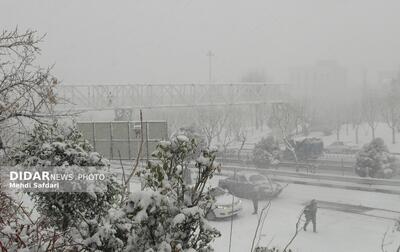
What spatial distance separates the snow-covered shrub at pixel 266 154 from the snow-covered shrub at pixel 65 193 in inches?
617

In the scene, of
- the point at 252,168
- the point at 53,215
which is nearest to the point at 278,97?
the point at 252,168

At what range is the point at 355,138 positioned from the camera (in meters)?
30.5

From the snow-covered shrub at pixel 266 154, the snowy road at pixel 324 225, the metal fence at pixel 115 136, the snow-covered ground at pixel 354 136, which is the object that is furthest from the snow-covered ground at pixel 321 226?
the snow-covered ground at pixel 354 136

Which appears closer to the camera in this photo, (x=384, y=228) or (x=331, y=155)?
(x=384, y=228)

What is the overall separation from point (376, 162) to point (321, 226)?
272 inches

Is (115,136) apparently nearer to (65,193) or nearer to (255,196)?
(65,193)

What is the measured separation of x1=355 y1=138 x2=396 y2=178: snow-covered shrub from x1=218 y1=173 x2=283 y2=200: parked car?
4.48m

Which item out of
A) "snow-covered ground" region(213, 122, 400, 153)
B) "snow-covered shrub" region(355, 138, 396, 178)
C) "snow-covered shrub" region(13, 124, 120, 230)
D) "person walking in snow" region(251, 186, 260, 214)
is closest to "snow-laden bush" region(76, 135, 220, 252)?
"snow-covered shrub" region(13, 124, 120, 230)

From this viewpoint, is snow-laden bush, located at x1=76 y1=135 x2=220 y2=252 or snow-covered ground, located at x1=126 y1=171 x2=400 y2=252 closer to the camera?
snow-laden bush, located at x1=76 y1=135 x2=220 y2=252

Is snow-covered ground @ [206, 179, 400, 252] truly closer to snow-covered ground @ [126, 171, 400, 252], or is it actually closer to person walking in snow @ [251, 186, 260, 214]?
snow-covered ground @ [126, 171, 400, 252]

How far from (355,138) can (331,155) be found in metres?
7.02

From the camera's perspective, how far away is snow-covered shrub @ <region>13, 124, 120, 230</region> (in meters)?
5.16

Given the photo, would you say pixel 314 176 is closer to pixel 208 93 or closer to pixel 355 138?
pixel 355 138

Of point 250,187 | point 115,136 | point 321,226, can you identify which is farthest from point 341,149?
point 115,136
